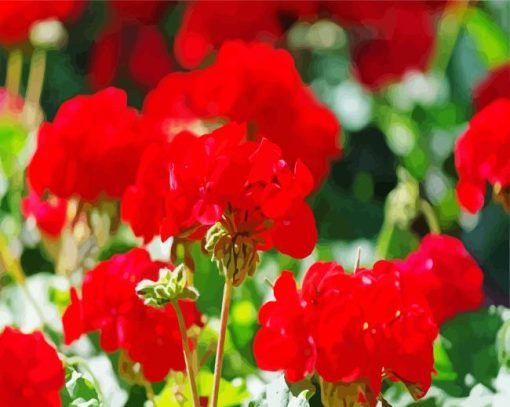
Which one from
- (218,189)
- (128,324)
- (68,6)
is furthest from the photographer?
(68,6)

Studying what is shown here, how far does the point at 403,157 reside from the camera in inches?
66.0

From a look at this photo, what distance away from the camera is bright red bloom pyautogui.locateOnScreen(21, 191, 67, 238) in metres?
1.28

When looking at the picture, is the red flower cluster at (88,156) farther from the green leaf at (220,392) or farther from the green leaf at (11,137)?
the green leaf at (11,137)

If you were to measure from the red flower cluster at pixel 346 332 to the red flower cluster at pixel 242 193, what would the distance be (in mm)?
32

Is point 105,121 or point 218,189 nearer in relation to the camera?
point 218,189

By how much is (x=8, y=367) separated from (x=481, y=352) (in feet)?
1.50

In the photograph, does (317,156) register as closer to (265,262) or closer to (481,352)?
(265,262)

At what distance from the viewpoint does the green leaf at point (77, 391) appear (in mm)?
851

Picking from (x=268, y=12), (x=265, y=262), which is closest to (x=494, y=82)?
(x=268, y=12)

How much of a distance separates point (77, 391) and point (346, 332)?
22 cm

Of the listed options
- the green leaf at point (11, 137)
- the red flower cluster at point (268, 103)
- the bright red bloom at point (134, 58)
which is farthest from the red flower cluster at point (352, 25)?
the red flower cluster at point (268, 103)

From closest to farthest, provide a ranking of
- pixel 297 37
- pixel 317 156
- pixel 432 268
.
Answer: pixel 432 268
pixel 317 156
pixel 297 37

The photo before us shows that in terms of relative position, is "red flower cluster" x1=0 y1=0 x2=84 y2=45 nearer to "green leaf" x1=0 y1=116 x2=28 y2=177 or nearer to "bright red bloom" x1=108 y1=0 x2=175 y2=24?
"green leaf" x1=0 y1=116 x2=28 y2=177

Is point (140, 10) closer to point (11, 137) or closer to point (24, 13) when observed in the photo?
point (24, 13)
